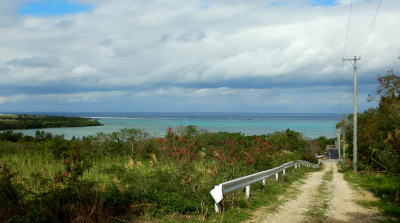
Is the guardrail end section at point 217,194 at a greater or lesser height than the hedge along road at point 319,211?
greater

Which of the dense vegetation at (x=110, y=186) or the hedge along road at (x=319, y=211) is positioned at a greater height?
the dense vegetation at (x=110, y=186)

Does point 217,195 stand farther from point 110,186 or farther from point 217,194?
point 110,186

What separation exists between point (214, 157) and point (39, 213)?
31.6ft

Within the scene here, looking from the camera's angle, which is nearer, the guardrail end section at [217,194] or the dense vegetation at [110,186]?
the dense vegetation at [110,186]

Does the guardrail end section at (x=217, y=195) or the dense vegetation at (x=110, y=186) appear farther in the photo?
the guardrail end section at (x=217, y=195)

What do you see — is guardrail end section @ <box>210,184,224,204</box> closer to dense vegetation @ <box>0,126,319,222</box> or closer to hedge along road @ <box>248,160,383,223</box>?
dense vegetation @ <box>0,126,319,222</box>

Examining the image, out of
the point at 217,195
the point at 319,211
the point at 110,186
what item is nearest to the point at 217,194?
the point at 217,195

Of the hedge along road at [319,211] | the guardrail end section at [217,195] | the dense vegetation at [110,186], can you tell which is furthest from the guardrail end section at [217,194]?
the hedge along road at [319,211]

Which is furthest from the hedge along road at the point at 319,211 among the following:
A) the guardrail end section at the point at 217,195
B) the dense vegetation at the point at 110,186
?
the dense vegetation at the point at 110,186

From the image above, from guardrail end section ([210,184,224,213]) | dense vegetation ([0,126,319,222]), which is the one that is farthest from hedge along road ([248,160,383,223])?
A: dense vegetation ([0,126,319,222])

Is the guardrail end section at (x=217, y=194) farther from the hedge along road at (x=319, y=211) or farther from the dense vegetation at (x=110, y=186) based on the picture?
the hedge along road at (x=319, y=211)

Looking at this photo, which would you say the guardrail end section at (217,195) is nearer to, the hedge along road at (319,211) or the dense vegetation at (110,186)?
the dense vegetation at (110,186)

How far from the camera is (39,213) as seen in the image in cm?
673

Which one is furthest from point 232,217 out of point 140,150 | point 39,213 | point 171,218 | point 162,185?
point 140,150
